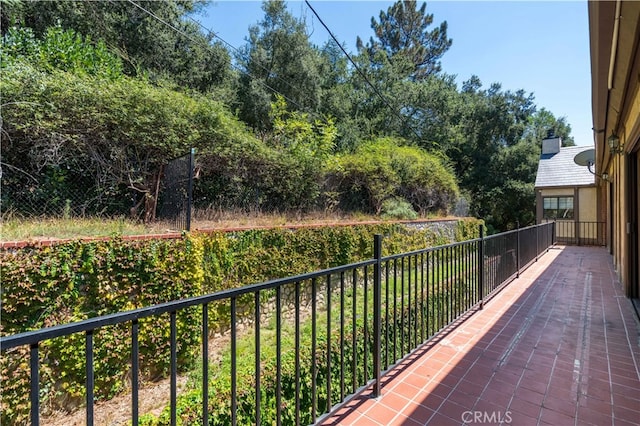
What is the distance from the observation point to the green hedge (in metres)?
2.64

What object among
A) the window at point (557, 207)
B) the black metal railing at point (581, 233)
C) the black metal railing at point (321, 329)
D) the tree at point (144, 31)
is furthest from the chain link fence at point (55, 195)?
the window at point (557, 207)

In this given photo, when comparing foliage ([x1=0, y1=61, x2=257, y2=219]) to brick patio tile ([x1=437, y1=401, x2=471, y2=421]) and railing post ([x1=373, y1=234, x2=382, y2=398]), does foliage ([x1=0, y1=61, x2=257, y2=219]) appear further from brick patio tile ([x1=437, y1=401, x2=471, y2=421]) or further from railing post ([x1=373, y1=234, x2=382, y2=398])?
brick patio tile ([x1=437, y1=401, x2=471, y2=421])

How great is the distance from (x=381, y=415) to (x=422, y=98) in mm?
16557

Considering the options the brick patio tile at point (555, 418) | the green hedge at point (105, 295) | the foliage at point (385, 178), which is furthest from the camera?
the foliage at point (385, 178)

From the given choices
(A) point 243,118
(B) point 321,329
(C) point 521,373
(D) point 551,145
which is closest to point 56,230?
(B) point 321,329

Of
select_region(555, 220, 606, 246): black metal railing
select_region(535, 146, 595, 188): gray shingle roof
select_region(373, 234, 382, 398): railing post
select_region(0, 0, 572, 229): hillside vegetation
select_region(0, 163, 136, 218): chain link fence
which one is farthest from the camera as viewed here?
select_region(535, 146, 595, 188): gray shingle roof

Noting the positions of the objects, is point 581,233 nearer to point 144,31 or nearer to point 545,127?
point 545,127

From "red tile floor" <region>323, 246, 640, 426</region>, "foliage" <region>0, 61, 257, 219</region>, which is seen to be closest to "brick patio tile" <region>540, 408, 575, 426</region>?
"red tile floor" <region>323, 246, 640, 426</region>

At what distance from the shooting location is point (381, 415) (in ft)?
5.86

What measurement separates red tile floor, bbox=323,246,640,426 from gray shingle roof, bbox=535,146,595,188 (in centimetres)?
1018

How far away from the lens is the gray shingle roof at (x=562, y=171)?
11399 millimetres

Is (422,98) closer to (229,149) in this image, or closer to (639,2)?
(229,149)

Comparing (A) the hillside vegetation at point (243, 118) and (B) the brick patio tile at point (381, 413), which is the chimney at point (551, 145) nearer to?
(A) the hillside vegetation at point (243, 118)

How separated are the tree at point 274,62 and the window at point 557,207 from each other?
10.9 metres
